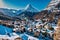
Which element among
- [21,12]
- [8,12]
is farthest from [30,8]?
[8,12]

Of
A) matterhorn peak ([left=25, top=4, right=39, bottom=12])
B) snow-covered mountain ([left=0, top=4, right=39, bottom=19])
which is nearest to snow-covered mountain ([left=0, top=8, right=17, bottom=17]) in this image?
snow-covered mountain ([left=0, top=4, right=39, bottom=19])

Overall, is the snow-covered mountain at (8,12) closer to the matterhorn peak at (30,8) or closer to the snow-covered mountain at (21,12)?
the snow-covered mountain at (21,12)

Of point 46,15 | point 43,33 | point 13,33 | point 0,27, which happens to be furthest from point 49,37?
point 0,27

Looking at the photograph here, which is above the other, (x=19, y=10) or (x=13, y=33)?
(x=19, y=10)

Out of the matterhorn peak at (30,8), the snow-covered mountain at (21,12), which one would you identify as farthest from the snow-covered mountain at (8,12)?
the matterhorn peak at (30,8)

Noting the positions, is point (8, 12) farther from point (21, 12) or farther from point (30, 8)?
point (30, 8)

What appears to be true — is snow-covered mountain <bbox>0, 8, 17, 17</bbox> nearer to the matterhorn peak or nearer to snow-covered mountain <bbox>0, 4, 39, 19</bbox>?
snow-covered mountain <bbox>0, 4, 39, 19</bbox>

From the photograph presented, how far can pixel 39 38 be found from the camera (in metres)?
4.81

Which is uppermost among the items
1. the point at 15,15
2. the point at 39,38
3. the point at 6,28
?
the point at 15,15

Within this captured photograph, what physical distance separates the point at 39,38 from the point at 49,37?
0.27 metres

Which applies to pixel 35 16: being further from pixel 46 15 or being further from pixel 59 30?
pixel 59 30

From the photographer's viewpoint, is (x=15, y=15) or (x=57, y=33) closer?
(x=57, y=33)

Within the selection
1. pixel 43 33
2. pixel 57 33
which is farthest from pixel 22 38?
pixel 57 33

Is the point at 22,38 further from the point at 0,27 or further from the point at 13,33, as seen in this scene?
the point at 0,27
